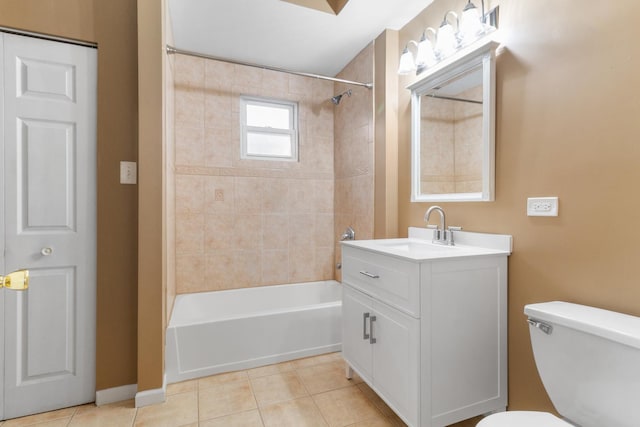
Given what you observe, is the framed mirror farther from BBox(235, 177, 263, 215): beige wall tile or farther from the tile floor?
BBox(235, 177, 263, 215): beige wall tile

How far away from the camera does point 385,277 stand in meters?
1.50

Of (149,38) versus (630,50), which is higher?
(149,38)

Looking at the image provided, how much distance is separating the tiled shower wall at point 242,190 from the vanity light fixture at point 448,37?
4.04 ft

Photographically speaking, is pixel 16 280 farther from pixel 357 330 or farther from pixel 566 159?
pixel 566 159

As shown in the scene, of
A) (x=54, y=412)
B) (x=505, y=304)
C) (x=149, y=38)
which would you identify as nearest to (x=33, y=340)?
(x=54, y=412)

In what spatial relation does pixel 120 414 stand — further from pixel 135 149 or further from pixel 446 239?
pixel 446 239

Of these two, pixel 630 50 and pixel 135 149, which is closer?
→ pixel 630 50

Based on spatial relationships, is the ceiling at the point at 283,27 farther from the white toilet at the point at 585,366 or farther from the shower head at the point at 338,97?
the white toilet at the point at 585,366

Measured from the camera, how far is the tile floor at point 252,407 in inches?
60.7

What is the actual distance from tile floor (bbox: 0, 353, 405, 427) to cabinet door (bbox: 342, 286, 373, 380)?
179mm

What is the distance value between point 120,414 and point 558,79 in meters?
2.62

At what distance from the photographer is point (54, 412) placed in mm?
1608

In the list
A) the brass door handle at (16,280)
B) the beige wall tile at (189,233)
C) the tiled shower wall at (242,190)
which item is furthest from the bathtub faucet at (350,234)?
the brass door handle at (16,280)

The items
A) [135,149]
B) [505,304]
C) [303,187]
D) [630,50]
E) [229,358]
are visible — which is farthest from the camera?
[303,187]
